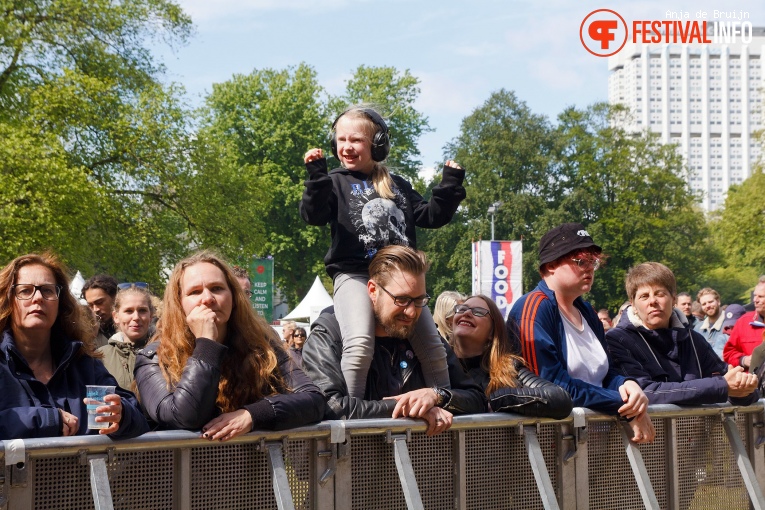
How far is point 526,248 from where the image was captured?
58.1 meters

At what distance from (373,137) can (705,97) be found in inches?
7704

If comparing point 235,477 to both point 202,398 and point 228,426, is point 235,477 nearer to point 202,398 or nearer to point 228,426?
point 228,426

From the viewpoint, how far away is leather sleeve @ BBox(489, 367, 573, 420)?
4441 millimetres

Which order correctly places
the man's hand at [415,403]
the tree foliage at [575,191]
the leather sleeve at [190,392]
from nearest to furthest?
the leather sleeve at [190,392] < the man's hand at [415,403] < the tree foliage at [575,191]

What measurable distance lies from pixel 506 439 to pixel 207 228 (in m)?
25.6

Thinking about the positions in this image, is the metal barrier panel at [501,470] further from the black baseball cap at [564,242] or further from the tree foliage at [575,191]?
the tree foliage at [575,191]

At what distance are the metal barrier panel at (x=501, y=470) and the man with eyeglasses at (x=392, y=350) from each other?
170 mm

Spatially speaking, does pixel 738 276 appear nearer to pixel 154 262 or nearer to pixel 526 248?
pixel 526 248

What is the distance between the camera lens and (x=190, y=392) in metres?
3.69

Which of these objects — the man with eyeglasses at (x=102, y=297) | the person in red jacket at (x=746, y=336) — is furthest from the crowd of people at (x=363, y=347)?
the person in red jacket at (x=746, y=336)

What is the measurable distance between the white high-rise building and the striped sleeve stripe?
189 m

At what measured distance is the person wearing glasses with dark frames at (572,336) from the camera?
4.77m

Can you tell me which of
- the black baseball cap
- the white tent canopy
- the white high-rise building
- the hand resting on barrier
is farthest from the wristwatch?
the white high-rise building

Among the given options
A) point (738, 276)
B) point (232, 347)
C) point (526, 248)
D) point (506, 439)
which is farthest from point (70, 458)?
point (738, 276)
